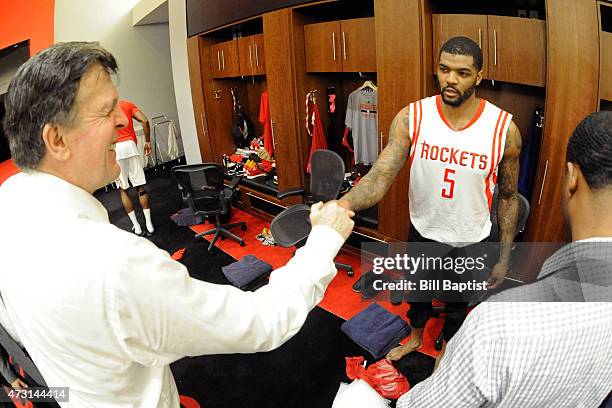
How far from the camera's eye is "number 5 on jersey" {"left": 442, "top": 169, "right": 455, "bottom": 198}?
1752 millimetres

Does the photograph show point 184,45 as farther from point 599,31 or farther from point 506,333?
point 506,333

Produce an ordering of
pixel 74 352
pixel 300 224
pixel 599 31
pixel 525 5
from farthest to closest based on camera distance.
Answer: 1. pixel 300 224
2. pixel 525 5
3. pixel 599 31
4. pixel 74 352

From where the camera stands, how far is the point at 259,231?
164 inches

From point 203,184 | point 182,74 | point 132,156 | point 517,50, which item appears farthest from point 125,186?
point 517,50

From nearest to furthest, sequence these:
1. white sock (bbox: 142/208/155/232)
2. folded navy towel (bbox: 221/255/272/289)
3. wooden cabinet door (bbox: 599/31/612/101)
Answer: wooden cabinet door (bbox: 599/31/612/101) < folded navy towel (bbox: 221/255/272/289) < white sock (bbox: 142/208/155/232)

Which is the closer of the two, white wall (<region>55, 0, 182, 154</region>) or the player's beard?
the player's beard

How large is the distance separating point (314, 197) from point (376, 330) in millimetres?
1268

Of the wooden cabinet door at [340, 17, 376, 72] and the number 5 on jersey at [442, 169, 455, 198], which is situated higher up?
the wooden cabinet door at [340, 17, 376, 72]

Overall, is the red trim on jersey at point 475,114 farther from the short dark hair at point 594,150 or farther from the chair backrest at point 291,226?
the chair backrest at point 291,226

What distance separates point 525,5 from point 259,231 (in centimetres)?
308

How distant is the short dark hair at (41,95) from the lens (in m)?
0.76

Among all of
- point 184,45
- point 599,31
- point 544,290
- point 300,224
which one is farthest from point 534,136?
point 184,45

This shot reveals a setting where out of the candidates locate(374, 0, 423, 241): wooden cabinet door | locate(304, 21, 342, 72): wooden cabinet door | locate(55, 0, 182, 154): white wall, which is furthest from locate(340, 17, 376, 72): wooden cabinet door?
locate(55, 0, 182, 154): white wall

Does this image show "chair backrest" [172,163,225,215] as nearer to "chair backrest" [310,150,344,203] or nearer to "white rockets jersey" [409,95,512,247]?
"chair backrest" [310,150,344,203]
